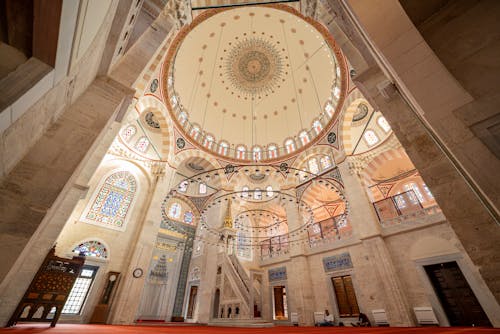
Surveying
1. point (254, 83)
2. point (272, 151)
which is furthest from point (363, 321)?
point (254, 83)

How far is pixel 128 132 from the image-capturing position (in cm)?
1173

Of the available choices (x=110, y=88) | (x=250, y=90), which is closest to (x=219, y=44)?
(x=250, y=90)

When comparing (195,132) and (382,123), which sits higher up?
(195,132)

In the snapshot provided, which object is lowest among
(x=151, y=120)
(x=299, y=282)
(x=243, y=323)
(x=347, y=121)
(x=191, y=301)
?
(x=243, y=323)

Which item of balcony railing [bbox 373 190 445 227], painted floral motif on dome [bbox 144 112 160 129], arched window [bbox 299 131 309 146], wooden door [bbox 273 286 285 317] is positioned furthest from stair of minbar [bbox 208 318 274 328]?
painted floral motif on dome [bbox 144 112 160 129]

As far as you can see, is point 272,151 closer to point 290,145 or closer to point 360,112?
point 290,145

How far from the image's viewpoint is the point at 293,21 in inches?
531

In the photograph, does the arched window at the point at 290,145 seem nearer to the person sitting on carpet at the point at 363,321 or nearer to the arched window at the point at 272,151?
the arched window at the point at 272,151

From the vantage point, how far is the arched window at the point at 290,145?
15614 millimetres

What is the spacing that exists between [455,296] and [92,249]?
14560 mm

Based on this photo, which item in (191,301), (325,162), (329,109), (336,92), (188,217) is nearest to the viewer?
(336,92)

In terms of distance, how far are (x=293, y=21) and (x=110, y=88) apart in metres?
14.3

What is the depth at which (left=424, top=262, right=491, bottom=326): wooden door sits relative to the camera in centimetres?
649

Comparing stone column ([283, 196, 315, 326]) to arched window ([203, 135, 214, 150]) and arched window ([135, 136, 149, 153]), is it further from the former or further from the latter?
arched window ([135, 136, 149, 153])
